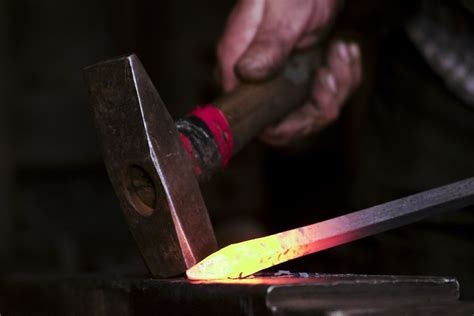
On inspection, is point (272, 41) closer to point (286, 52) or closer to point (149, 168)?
point (286, 52)

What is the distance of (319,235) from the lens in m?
1.23

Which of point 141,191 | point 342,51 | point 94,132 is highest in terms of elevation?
point 342,51

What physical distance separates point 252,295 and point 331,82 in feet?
3.46

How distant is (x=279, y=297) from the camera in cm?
101

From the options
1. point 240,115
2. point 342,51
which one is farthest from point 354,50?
point 240,115

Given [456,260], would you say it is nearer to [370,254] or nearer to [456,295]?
[370,254]

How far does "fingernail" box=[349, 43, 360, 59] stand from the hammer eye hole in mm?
895

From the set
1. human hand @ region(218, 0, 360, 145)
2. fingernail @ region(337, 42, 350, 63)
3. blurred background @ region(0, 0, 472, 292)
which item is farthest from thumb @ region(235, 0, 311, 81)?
blurred background @ region(0, 0, 472, 292)

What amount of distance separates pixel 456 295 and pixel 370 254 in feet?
3.20

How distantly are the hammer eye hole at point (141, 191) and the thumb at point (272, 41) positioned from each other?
1.64ft

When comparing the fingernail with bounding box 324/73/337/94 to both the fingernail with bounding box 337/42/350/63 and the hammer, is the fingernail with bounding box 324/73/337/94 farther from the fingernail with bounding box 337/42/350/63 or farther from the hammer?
the hammer

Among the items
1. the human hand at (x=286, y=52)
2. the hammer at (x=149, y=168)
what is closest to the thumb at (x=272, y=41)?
the human hand at (x=286, y=52)

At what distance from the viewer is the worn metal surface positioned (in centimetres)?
101

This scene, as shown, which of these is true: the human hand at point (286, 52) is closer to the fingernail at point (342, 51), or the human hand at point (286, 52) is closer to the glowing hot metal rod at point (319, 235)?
the fingernail at point (342, 51)
